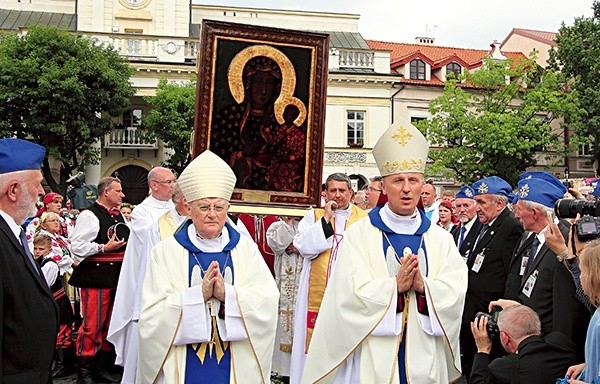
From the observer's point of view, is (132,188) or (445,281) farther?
(132,188)

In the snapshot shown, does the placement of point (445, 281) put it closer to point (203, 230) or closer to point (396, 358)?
point (396, 358)

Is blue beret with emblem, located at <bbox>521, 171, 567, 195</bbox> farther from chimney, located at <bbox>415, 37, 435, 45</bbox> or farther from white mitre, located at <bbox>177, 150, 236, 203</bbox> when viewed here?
chimney, located at <bbox>415, 37, 435, 45</bbox>

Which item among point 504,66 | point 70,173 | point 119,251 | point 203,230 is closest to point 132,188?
point 70,173

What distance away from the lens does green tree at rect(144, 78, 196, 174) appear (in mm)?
30062

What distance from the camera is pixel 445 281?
450cm

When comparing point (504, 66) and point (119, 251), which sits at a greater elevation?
A: point (504, 66)

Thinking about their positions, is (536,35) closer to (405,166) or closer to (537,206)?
(537,206)

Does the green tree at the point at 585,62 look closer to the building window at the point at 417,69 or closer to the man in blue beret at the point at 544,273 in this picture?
the building window at the point at 417,69

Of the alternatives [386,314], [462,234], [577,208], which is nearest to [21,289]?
[386,314]

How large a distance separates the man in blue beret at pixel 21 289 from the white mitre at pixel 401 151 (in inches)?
89.0

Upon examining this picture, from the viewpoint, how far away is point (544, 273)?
16.3 feet

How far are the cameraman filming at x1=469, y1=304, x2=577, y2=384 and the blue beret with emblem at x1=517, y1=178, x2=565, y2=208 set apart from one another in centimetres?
129

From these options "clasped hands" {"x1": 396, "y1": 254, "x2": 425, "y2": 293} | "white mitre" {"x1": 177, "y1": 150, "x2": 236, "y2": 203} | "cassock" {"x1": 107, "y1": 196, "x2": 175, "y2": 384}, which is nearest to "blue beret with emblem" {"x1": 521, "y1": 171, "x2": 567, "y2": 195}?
"clasped hands" {"x1": 396, "y1": 254, "x2": 425, "y2": 293}

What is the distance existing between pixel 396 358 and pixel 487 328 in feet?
1.95
